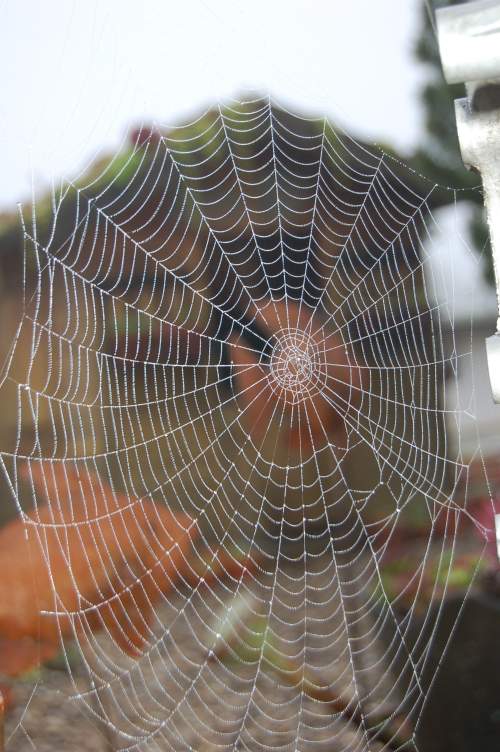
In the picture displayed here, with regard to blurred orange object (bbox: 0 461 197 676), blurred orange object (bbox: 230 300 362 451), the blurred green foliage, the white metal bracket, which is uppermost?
the blurred green foliage

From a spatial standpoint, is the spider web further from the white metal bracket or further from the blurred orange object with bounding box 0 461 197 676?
the white metal bracket

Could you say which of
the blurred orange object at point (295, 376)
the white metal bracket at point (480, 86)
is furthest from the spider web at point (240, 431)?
the white metal bracket at point (480, 86)

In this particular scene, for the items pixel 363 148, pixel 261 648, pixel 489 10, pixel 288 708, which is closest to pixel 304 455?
pixel 261 648

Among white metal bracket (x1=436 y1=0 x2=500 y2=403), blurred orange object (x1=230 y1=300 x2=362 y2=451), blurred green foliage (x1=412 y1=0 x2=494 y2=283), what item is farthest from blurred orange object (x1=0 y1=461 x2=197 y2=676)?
blurred green foliage (x1=412 y1=0 x2=494 y2=283)

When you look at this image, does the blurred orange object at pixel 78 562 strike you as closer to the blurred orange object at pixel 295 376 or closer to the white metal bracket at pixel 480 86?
the blurred orange object at pixel 295 376

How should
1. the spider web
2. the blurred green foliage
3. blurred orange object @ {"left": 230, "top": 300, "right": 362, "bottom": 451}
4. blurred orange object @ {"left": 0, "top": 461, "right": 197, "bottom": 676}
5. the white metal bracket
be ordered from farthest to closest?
the blurred green foliage → blurred orange object @ {"left": 230, "top": 300, "right": 362, "bottom": 451} → the spider web → blurred orange object @ {"left": 0, "top": 461, "right": 197, "bottom": 676} → the white metal bracket

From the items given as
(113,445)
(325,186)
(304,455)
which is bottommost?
(304,455)

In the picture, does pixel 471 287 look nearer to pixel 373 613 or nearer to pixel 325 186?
pixel 325 186
